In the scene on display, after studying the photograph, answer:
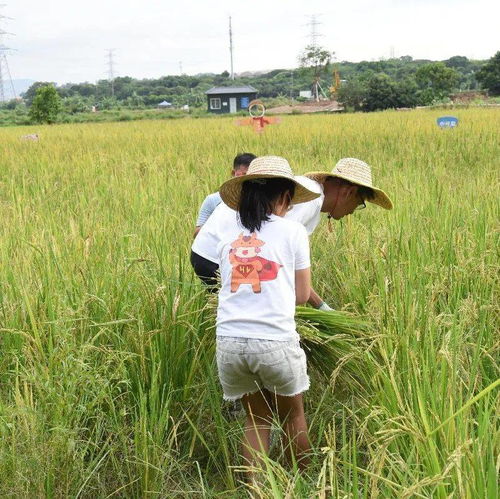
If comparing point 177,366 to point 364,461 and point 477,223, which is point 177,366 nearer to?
point 364,461

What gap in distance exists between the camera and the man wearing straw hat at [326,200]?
7.29 ft

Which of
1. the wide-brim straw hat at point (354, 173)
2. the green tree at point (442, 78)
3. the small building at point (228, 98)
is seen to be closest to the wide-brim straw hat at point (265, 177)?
the wide-brim straw hat at point (354, 173)

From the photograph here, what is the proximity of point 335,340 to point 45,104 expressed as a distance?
29.2 meters

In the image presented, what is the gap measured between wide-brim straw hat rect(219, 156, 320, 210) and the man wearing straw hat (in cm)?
6

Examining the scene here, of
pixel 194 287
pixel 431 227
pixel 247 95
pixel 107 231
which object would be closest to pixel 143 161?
pixel 107 231

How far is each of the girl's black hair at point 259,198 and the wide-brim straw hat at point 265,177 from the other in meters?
0.02

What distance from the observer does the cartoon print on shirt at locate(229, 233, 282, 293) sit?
1.79 metres

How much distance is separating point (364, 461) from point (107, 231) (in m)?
1.92

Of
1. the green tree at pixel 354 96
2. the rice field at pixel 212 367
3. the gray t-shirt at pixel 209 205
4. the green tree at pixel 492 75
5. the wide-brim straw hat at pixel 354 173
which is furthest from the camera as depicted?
the green tree at pixel 492 75

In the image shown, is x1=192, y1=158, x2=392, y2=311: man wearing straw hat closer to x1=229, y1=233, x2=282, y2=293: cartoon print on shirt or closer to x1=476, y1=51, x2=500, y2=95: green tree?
x1=229, y1=233, x2=282, y2=293: cartoon print on shirt

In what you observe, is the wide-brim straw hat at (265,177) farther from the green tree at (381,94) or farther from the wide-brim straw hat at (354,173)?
the green tree at (381,94)

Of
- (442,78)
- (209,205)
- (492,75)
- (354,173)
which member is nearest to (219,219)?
(354,173)

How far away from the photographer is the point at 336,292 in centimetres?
264

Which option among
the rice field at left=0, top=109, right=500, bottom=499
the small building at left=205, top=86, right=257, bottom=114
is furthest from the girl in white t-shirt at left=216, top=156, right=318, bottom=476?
the small building at left=205, top=86, right=257, bottom=114
